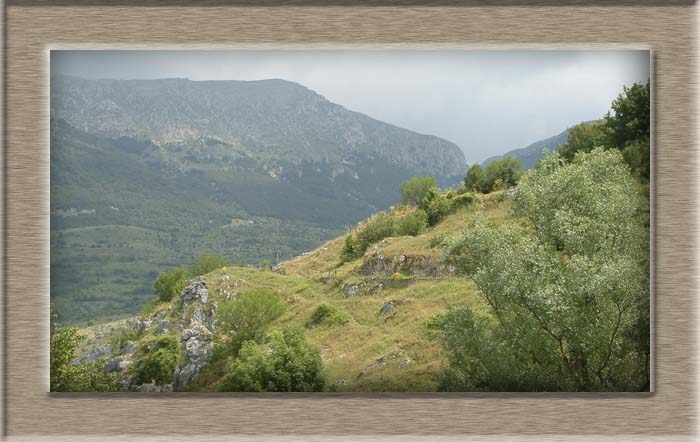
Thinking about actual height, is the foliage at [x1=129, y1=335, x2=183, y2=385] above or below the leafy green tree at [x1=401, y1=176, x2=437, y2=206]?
below

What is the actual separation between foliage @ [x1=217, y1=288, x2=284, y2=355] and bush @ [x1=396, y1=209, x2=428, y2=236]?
1.98 m

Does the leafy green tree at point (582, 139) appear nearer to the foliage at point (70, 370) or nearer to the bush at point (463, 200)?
the bush at point (463, 200)

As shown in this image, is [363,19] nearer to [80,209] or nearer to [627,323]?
[80,209]

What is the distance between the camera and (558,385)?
6.86m

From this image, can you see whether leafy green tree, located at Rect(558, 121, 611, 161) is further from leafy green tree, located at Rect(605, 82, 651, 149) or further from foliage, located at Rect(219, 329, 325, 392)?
foliage, located at Rect(219, 329, 325, 392)

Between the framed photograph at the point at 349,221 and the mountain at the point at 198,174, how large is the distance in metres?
0.03

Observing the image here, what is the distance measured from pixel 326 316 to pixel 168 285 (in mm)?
1945

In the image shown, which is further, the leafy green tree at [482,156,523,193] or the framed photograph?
the leafy green tree at [482,156,523,193]

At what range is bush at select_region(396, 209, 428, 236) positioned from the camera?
870 cm

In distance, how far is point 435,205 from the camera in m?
8.33

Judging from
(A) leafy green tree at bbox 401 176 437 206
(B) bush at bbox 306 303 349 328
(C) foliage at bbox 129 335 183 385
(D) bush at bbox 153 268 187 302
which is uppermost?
(A) leafy green tree at bbox 401 176 437 206

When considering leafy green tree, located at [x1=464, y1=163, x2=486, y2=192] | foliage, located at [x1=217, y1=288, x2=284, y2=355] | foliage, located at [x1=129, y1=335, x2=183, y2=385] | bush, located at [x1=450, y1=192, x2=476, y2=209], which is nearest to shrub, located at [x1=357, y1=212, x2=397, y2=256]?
bush, located at [x1=450, y1=192, x2=476, y2=209]

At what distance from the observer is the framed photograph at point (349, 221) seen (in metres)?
6.36

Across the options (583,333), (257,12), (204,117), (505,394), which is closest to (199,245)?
(204,117)
